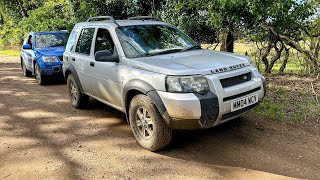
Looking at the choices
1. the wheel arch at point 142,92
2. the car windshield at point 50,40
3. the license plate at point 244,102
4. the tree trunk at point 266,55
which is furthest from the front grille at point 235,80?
the car windshield at point 50,40

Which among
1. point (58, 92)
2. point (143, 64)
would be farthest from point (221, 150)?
point (58, 92)

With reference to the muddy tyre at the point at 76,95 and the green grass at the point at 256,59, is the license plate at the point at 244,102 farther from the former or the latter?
the green grass at the point at 256,59

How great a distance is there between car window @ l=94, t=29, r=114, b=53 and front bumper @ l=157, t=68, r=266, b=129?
62.7 inches

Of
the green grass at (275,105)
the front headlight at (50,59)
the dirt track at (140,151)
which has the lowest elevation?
the dirt track at (140,151)

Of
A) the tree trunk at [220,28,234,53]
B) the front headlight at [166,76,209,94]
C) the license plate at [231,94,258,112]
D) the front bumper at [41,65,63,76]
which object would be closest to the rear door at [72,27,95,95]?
the front headlight at [166,76,209,94]

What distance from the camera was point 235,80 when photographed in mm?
4113

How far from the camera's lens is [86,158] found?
4.21m

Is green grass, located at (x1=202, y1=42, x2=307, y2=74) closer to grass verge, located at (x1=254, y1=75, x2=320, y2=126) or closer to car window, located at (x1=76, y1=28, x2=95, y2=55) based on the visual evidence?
grass verge, located at (x1=254, y1=75, x2=320, y2=126)

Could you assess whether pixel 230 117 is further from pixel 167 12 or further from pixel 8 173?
pixel 167 12

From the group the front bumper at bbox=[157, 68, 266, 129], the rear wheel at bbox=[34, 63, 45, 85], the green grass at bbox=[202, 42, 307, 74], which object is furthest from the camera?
the green grass at bbox=[202, 42, 307, 74]

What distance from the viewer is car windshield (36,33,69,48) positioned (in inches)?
398

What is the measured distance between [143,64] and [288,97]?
3694mm

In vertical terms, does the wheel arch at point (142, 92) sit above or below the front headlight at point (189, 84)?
below

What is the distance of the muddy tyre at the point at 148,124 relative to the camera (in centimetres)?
405
